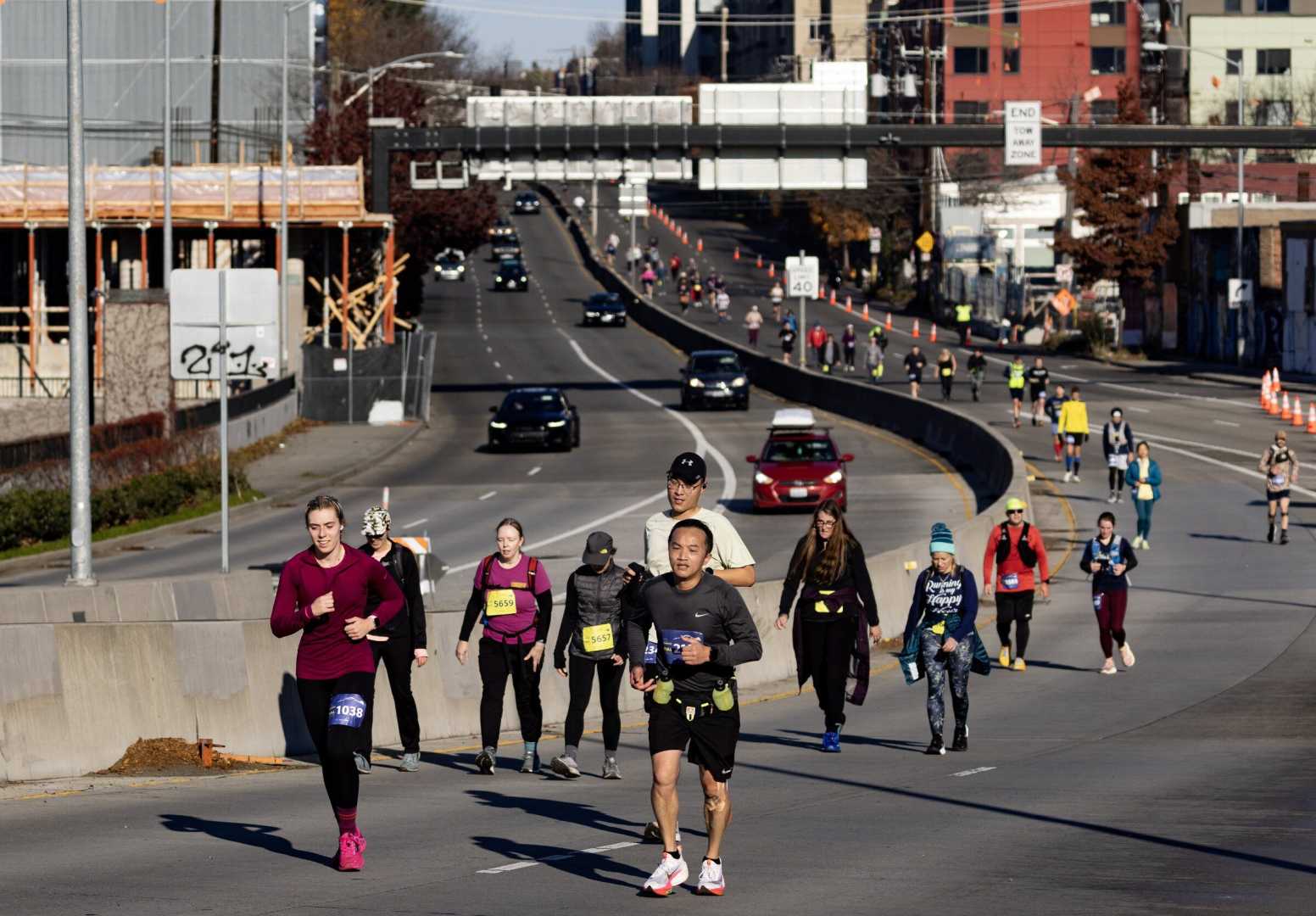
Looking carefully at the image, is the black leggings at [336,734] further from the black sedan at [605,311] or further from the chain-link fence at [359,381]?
the black sedan at [605,311]

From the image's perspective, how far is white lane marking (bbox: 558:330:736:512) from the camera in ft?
143

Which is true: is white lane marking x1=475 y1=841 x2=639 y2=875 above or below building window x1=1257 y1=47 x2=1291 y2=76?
below

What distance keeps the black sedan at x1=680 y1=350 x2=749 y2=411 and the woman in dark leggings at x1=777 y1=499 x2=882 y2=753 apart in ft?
155

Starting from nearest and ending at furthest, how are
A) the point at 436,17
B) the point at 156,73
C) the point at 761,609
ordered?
the point at 761,609
the point at 156,73
the point at 436,17

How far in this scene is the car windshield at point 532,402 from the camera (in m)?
52.3

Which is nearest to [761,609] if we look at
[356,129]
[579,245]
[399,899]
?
[399,899]

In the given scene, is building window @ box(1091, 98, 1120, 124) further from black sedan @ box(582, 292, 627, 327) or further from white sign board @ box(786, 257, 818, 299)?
white sign board @ box(786, 257, 818, 299)

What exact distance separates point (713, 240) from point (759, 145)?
275ft

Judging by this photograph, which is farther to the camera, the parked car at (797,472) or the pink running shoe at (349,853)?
the parked car at (797,472)

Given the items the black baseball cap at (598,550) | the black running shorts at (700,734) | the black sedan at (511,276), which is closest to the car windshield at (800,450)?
the black baseball cap at (598,550)

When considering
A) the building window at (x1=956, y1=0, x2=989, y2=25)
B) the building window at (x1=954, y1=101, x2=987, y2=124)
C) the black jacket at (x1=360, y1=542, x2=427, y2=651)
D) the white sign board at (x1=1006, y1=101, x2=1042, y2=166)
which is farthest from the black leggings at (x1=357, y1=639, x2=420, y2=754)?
the building window at (x1=956, y1=0, x2=989, y2=25)

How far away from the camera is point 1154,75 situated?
10681 cm

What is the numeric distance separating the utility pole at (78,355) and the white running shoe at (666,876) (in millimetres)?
12587

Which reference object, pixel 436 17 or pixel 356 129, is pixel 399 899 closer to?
pixel 356 129
